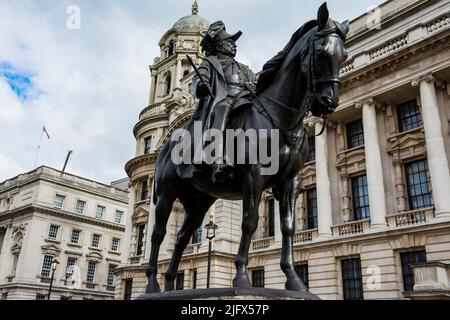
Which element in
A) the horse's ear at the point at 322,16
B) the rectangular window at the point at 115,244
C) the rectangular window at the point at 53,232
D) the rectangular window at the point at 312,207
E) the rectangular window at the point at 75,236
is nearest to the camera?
the horse's ear at the point at 322,16

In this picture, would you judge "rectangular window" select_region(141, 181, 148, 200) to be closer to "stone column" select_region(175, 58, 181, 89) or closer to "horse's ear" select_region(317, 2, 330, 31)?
"stone column" select_region(175, 58, 181, 89)

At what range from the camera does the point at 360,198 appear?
79.6 feet

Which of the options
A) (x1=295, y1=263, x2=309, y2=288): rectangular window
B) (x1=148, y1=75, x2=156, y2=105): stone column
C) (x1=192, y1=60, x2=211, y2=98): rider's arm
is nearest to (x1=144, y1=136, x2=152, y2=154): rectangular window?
(x1=148, y1=75, x2=156, y2=105): stone column

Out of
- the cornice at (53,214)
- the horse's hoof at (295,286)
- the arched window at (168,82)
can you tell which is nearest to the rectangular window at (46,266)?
the cornice at (53,214)

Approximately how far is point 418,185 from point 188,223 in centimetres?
1956

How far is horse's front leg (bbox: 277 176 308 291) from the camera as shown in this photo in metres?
4.02

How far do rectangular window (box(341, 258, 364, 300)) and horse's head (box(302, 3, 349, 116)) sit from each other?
1994cm

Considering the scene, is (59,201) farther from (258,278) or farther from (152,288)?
(152,288)

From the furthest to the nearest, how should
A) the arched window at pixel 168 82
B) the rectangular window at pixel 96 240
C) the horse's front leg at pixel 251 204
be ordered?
the rectangular window at pixel 96 240 → the arched window at pixel 168 82 → the horse's front leg at pixel 251 204

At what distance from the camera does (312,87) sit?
13.2 feet

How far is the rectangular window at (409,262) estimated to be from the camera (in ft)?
64.3

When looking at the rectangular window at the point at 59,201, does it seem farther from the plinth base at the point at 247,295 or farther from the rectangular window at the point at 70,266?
the plinth base at the point at 247,295

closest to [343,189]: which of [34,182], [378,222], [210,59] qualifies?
[378,222]

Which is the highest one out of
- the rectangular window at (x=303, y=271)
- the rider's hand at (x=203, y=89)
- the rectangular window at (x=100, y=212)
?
the rectangular window at (x=100, y=212)
